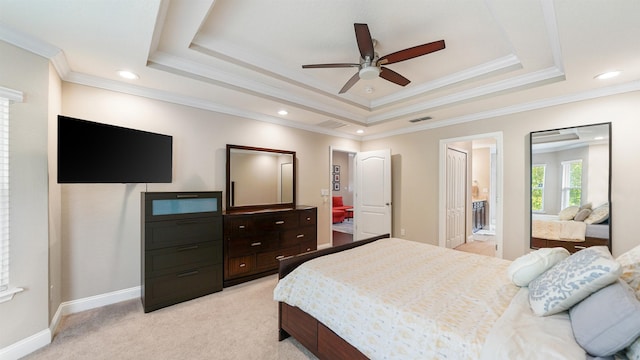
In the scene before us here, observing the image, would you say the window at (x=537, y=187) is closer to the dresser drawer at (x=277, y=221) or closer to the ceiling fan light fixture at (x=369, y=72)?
the ceiling fan light fixture at (x=369, y=72)

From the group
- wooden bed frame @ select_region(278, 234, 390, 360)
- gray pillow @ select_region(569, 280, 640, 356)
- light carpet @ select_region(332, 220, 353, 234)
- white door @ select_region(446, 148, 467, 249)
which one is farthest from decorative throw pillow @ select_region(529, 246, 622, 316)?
light carpet @ select_region(332, 220, 353, 234)

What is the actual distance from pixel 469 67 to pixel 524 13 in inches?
45.1

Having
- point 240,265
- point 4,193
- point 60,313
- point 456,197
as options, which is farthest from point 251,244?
point 456,197

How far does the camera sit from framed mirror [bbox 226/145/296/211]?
145 inches

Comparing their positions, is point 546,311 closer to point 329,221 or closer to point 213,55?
point 213,55

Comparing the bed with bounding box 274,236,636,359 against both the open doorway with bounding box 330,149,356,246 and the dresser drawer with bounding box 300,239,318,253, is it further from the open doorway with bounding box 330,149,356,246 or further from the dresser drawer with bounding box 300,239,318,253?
the open doorway with bounding box 330,149,356,246

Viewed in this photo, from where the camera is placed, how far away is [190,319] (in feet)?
7.97

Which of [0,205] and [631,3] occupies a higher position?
[631,3]

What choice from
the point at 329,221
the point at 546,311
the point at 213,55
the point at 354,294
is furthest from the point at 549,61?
the point at 329,221

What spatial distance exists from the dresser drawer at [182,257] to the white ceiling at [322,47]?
73.0 inches

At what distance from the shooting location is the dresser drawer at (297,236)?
12.3ft

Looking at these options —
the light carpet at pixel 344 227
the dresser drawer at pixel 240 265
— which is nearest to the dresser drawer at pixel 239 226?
the dresser drawer at pixel 240 265

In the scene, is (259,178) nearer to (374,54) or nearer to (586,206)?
(374,54)

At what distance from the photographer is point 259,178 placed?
3.98m
